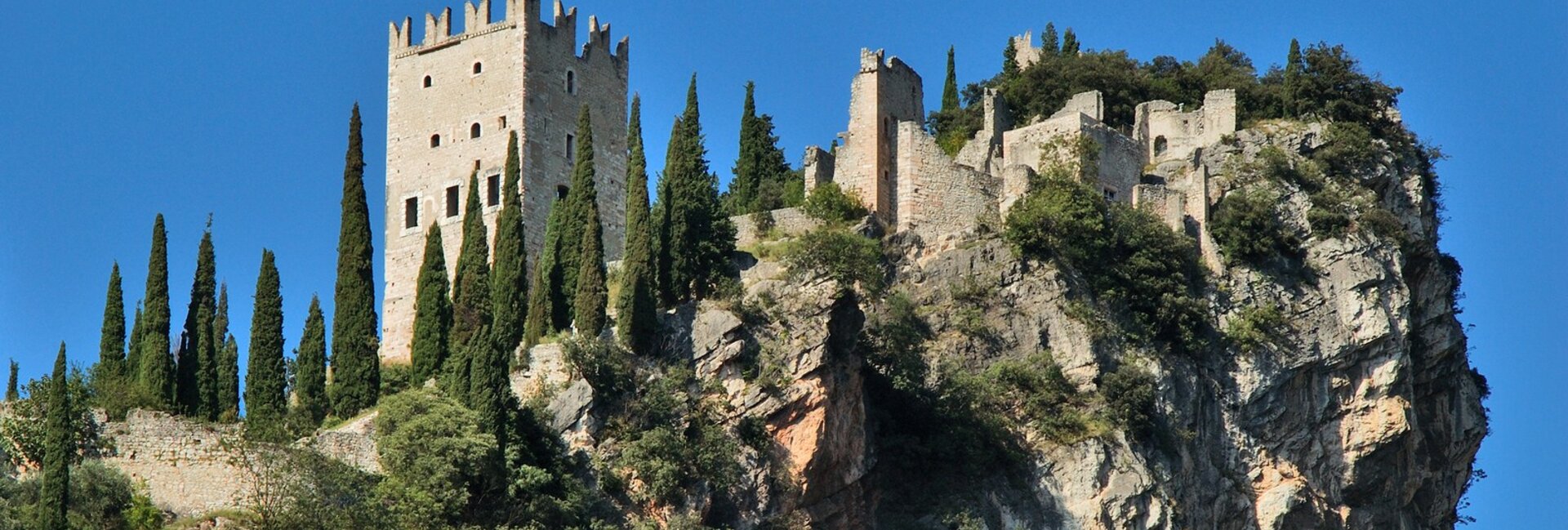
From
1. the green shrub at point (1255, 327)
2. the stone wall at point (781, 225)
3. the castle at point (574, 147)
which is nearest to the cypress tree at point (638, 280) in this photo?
the stone wall at point (781, 225)

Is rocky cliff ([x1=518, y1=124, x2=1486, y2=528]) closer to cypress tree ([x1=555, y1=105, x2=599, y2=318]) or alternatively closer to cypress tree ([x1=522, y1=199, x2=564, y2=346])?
cypress tree ([x1=522, y1=199, x2=564, y2=346])

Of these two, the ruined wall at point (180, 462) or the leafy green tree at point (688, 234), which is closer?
the ruined wall at point (180, 462)

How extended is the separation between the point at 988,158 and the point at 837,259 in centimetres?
874

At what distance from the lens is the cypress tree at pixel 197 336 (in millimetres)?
51812

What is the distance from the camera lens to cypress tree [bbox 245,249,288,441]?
50500 millimetres

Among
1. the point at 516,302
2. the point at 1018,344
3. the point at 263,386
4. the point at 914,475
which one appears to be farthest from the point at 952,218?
the point at 263,386

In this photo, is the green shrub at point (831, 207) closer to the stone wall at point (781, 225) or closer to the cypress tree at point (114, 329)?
the stone wall at point (781, 225)

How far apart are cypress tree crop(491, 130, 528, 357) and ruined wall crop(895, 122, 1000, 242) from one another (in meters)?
8.65

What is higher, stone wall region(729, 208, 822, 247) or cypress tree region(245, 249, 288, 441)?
stone wall region(729, 208, 822, 247)

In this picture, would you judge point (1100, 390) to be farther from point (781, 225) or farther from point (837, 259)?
point (781, 225)

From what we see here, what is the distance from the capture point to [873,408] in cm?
5675

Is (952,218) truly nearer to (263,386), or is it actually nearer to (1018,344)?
(1018,344)

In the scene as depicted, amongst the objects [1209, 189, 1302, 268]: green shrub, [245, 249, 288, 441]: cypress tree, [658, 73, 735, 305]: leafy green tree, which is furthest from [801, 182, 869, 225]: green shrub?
[245, 249, 288, 441]: cypress tree

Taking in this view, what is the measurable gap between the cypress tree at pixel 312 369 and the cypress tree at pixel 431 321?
1.68 m
